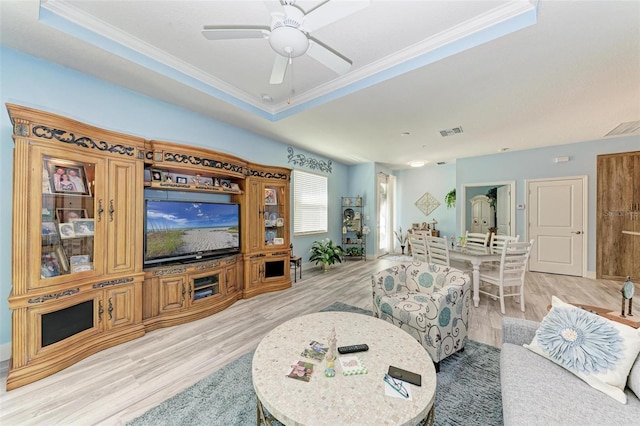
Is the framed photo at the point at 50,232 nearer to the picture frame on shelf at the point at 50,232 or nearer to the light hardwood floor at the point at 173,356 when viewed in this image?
the picture frame on shelf at the point at 50,232

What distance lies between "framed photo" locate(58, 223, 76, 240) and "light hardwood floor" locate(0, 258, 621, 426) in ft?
3.61

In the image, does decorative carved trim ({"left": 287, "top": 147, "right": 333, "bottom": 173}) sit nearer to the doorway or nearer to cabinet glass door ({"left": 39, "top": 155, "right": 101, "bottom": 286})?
the doorway

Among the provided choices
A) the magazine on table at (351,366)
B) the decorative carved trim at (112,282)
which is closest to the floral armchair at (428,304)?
the magazine on table at (351,366)

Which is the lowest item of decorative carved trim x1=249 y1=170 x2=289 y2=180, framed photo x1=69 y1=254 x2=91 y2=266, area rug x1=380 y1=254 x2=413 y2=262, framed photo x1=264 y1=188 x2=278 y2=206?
area rug x1=380 y1=254 x2=413 y2=262

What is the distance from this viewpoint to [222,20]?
2.06 metres

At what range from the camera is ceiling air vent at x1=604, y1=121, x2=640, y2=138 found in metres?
3.81

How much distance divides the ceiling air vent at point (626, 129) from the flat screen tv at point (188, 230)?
20.2 ft

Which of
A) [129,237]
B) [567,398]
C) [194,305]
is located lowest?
[194,305]

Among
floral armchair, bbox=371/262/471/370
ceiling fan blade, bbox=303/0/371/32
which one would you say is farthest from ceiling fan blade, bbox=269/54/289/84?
floral armchair, bbox=371/262/471/370

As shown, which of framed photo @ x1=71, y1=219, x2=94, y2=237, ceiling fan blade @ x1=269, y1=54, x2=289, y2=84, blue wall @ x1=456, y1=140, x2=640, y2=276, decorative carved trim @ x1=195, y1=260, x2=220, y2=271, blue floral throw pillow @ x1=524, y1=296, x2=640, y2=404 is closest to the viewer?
blue floral throw pillow @ x1=524, y1=296, x2=640, y2=404

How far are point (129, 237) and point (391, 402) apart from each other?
2.75m

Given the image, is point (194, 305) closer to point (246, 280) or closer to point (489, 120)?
point (246, 280)

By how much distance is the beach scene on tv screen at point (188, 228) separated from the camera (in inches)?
110

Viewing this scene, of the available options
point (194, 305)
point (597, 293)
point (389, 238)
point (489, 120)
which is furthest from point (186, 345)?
point (389, 238)
